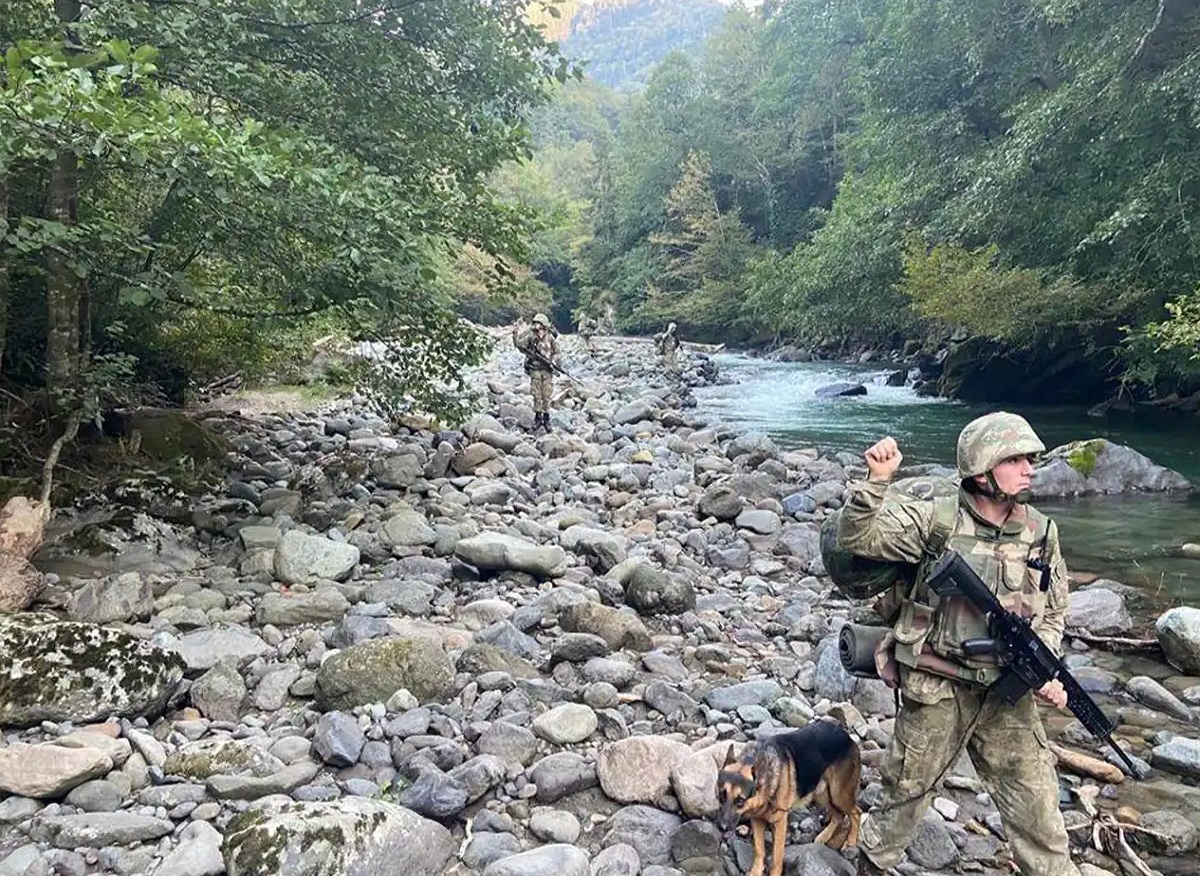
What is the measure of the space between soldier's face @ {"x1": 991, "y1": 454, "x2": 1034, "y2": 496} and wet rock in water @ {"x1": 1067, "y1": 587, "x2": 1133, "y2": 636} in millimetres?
3716

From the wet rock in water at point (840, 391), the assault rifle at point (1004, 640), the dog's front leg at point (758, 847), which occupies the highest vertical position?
the assault rifle at point (1004, 640)

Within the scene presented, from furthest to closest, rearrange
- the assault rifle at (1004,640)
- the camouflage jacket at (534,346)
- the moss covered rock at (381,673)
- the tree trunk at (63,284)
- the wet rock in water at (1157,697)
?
the camouflage jacket at (534,346) → the tree trunk at (63,284) → the wet rock in water at (1157,697) → the moss covered rock at (381,673) → the assault rifle at (1004,640)

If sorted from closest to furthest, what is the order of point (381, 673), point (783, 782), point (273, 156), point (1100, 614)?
point (783, 782), point (381, 673), point (273, 156), point (1100, 614)

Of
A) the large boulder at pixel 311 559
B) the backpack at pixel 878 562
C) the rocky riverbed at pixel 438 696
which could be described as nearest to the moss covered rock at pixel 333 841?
the rocky riverbed at pixel 438 696

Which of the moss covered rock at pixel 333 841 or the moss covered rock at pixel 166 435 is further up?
the moss covered rock at pixel 166 435

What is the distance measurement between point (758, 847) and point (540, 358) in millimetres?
11130

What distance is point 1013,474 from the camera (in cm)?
274

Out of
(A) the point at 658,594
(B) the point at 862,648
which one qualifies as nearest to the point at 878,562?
(B) the point at 862,648

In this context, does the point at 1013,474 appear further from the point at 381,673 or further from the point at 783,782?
the point at 381,673

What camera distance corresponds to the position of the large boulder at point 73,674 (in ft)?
12.3

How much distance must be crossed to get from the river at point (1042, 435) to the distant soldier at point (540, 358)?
4442 millimetres

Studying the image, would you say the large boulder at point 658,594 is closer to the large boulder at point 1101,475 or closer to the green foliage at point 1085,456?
the large boulder at point 1101,475

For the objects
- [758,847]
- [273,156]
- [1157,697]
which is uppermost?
[273,156]

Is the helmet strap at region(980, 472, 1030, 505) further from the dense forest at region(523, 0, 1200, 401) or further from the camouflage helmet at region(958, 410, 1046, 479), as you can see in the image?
the dense forest at region(523, 0, 1200, 401)
